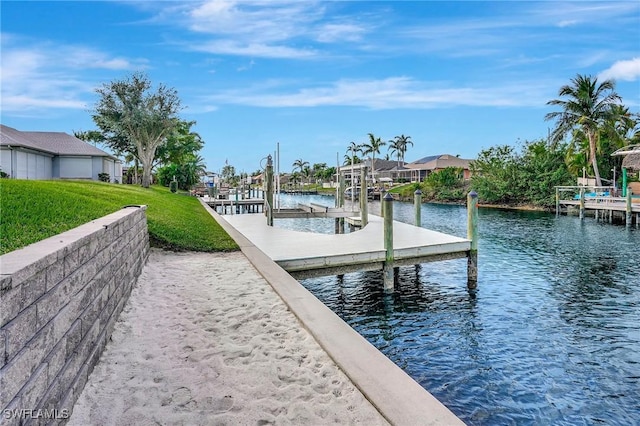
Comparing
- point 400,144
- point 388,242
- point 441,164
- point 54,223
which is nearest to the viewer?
point 54,223

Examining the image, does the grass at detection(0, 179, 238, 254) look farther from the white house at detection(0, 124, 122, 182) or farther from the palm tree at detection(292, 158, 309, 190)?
the palm tree at detection(292, 158, 309, 190)

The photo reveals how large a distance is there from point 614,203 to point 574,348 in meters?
25.1

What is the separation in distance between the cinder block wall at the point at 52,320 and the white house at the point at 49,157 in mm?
24153

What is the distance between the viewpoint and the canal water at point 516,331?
6.04 m

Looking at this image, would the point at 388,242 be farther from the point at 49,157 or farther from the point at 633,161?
the point at 49,157

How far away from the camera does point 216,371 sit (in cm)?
385

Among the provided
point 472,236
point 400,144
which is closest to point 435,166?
point 400,144

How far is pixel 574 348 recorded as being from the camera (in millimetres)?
7902

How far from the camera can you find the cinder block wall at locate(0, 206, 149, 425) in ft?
7.36

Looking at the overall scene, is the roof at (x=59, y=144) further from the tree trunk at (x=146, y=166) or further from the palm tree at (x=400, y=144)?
the palm tree at (x=400, y=144)

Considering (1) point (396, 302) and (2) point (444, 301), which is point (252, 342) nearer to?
(1) point (396, 302)

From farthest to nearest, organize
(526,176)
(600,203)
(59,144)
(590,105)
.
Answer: (526,176)
(590,105)
(59,144)
(600,203)

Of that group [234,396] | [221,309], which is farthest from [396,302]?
[234,396]

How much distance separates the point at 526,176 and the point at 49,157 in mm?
39739
